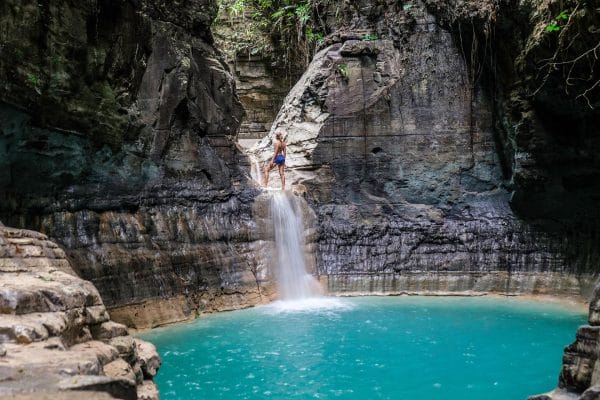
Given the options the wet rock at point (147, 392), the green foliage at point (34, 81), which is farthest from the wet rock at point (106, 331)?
the green foliage at point (34, 81)

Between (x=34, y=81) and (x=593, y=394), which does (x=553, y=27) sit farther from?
(x=34, y=81)

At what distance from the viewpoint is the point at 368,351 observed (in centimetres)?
705

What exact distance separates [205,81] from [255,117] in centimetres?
781

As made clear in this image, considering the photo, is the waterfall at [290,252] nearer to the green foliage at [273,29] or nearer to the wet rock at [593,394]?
the green foliage at [273,29]

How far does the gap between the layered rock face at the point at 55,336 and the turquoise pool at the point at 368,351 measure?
52.0 inches

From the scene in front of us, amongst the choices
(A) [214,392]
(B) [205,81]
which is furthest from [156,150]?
(A) [214,392]

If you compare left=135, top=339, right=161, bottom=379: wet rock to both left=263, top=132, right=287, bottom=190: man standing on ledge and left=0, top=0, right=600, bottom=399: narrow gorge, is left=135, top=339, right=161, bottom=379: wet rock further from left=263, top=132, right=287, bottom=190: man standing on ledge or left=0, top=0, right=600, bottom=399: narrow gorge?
left=263, top=132, right=287, bottom=190: man standing on ledge

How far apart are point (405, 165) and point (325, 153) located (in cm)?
195

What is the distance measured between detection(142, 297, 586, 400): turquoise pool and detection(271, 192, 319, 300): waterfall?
1.00m

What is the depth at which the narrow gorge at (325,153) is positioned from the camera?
330 inches

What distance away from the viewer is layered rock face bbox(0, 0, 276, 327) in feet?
26.1

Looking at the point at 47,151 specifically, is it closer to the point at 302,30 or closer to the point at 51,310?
the point at 51,310

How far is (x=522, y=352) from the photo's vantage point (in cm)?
698

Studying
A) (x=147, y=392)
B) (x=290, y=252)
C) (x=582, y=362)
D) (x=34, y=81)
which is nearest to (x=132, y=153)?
(x=34, y=81)
